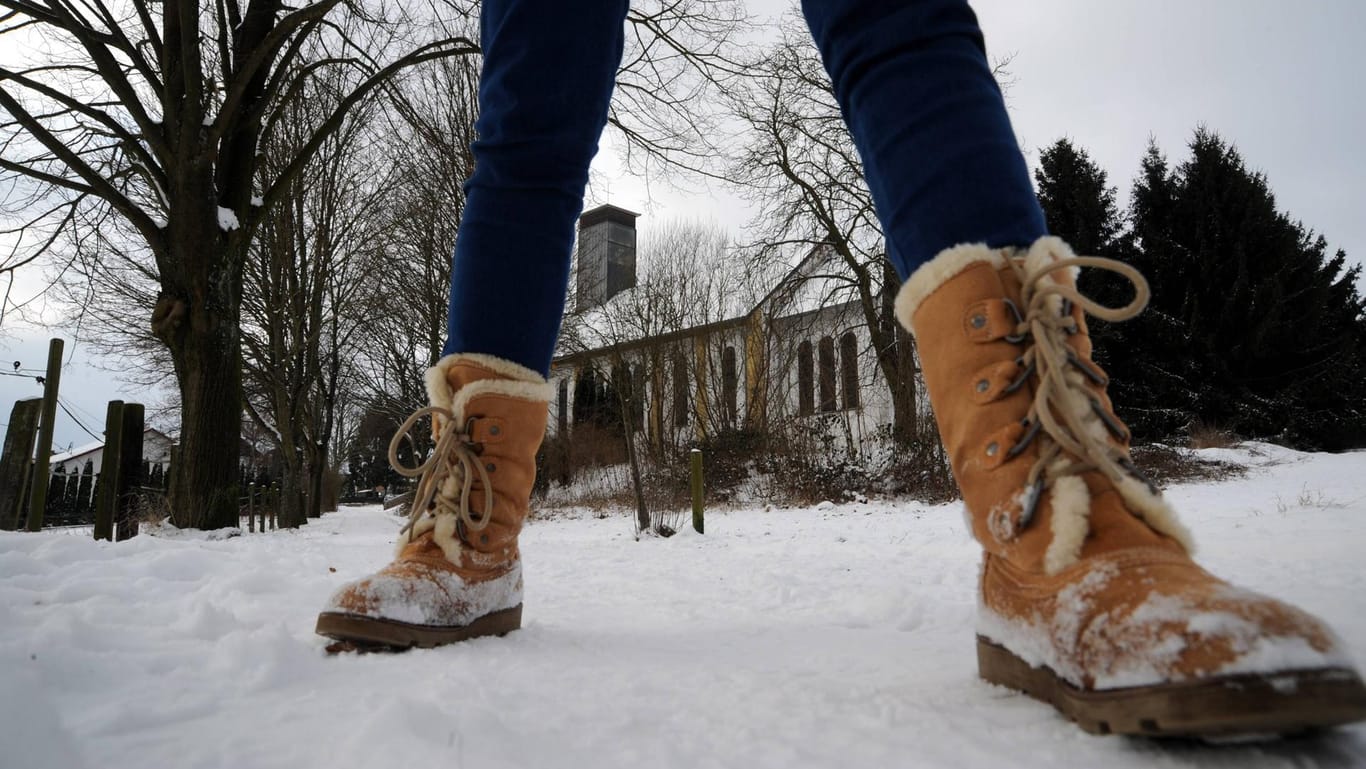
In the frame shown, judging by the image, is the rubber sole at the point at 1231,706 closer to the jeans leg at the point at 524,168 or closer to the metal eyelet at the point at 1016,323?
the metal eyelet at the point at 1016,323

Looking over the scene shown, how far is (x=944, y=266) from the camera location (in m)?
0.75

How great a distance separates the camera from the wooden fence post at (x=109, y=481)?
17.7 feet

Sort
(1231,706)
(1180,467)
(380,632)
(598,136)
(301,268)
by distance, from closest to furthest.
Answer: (1231,706)
(380,632)
(598,136)
(1180,467)
(301,268)

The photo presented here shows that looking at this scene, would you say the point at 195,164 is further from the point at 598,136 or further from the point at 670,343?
the point at 670,343

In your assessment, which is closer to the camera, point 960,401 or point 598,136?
point 960,401

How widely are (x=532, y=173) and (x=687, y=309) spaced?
1751cm

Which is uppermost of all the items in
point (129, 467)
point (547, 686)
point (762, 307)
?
point (762, 307)

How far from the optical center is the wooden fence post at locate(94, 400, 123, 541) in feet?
17.7

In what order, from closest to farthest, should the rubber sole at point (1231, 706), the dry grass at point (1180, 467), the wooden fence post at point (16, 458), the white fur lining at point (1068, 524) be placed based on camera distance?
the rubber sole at point (1231, 706), the white fur lining at point (1068, 524), the wooden fence post at point (16, 458), the dry grass at point (1180, 467)

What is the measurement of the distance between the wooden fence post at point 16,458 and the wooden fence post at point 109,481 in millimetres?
467

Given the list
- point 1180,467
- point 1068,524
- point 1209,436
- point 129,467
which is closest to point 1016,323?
point 1068,524

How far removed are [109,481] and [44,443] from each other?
891 millimetres

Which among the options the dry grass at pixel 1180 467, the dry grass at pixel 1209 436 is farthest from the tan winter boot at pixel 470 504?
the dry grass at pixel 1209 436

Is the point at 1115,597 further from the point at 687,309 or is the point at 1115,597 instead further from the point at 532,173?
the point at 687,309
